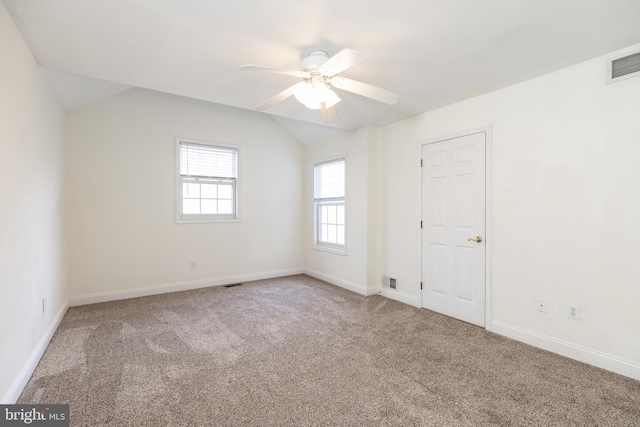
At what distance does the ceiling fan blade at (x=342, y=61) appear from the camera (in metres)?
1.77

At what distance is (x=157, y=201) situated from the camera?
4.20 meters

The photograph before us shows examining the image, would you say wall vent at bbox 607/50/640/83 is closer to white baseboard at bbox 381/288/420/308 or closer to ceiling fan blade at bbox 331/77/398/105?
ceiling fan blade at bbox 331/77/398/105

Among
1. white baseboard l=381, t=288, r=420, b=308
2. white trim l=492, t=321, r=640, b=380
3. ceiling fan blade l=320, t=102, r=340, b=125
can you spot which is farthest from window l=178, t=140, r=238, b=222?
white trim l=492, t=321, r=640, b=380

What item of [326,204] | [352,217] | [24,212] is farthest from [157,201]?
[352,217]

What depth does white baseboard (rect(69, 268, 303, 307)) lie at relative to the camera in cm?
375

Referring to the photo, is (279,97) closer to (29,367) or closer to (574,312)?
(29,367)

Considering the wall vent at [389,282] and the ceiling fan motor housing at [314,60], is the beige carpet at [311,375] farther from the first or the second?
the ceiling fan motor housing at [314,60]

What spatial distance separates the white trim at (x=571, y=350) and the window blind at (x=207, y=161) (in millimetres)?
4104

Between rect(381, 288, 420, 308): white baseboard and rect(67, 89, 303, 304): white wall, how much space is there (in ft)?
6.39

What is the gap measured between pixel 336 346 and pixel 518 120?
267cm

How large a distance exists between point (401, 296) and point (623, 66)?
3.01m

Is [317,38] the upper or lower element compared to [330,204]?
upper

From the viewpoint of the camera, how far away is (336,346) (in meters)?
2.65

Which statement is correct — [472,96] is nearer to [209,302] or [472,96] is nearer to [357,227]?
[357,227]
